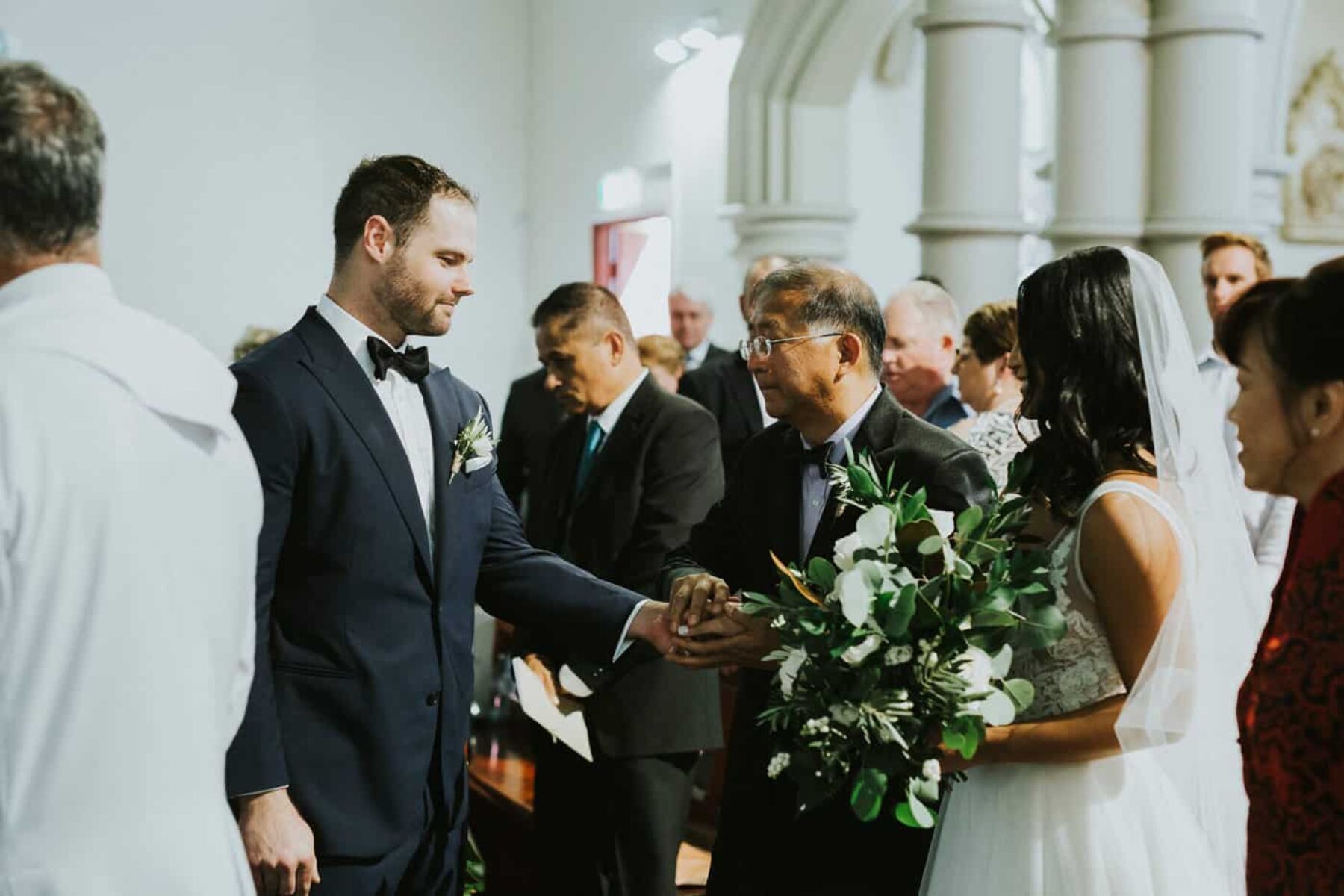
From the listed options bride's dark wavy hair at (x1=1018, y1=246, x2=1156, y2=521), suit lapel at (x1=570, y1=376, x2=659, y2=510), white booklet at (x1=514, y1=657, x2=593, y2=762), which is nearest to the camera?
bride's dark wavy hair at (x1=1018, y1=246, x2=1156, y2=521)

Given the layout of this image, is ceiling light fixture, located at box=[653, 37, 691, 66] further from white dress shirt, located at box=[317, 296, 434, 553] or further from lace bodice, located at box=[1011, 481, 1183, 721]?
lace bodice, located at box=[1011, 481, 1183, 721]

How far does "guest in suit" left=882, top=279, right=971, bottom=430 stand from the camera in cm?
472

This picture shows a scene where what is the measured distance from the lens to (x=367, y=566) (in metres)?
2.54

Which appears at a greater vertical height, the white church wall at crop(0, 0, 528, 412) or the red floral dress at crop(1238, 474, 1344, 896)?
the white church wall at crop(0, 0, 528, 412)

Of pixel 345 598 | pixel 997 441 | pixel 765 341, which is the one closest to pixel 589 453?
pixel 997 441

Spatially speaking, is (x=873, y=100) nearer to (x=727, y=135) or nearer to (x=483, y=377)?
(x=727, y=135)

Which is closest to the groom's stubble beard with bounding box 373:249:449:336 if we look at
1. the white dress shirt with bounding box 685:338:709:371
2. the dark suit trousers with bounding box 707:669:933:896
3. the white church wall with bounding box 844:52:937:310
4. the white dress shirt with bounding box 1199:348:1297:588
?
the dark suit trousers with bounding box 707:669:933:896

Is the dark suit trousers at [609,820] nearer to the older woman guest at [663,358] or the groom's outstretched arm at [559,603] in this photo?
the groom's outstretched arm at [559,603]

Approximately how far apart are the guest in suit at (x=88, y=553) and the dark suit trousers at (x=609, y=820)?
88.6 inches

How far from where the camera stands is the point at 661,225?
10.1 m

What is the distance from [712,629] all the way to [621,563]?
127 cm

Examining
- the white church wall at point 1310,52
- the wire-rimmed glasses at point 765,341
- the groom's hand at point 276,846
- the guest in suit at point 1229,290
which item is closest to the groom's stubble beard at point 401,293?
the wire-rimmed glasses at point 765,341

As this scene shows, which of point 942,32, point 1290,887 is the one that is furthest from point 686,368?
point 1290,887

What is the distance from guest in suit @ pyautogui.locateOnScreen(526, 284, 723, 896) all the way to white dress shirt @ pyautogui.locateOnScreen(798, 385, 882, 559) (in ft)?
3.28
